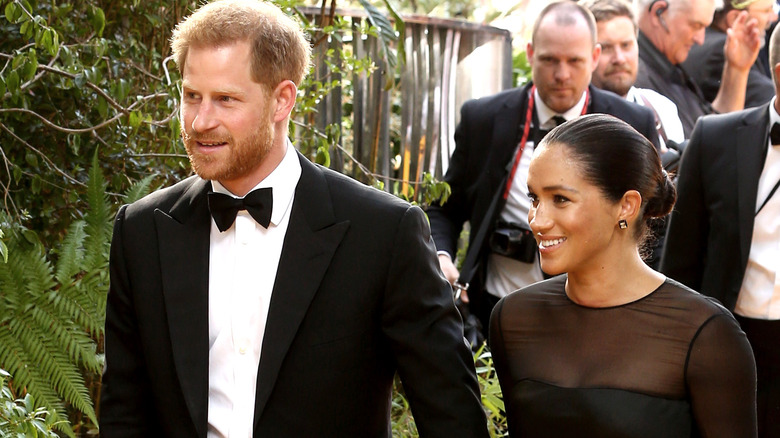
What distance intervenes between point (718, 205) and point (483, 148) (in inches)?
44.1

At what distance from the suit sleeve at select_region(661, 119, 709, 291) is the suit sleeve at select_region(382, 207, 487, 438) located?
1.60m

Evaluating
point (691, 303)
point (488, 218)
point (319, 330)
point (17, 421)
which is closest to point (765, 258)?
point (488, 218)

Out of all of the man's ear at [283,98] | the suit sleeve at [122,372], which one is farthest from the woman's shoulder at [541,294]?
the suit sleeve at [122,372]

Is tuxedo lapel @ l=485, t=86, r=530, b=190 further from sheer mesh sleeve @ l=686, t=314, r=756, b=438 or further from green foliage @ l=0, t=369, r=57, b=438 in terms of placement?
green foliage @ l=0, t=369, r=57, b=438

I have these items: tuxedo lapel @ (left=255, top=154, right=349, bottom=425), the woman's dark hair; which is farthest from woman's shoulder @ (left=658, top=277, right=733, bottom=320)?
tuxedo lapel @ (left=255, top=154, right=349, bottom=425)

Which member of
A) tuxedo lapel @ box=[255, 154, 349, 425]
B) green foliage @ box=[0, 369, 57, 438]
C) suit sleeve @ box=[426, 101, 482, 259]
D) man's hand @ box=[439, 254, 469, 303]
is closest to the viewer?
tuxedo lapel @ box=[255, 154, 349, 425]

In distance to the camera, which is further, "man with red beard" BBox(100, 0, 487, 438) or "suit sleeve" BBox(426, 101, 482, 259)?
"suit sleeve" BBox(426, 101, 482, 259)

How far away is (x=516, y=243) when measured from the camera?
4352 mm

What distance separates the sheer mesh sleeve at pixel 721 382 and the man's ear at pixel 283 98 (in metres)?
1.10

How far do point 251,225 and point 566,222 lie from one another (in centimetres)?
75

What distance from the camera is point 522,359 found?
2.68 meters

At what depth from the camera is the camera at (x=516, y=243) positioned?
435 centimetres

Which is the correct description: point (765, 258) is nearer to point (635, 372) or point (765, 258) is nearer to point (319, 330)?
point (635, 372)

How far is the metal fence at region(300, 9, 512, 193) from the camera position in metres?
5.30
